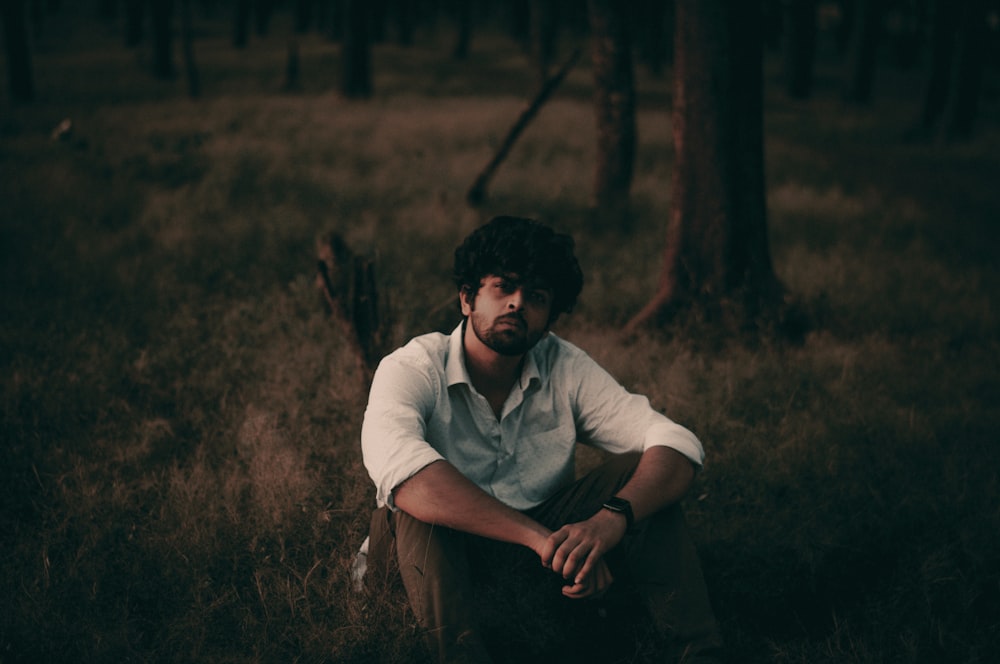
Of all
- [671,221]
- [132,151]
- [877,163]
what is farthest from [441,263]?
[877,163]

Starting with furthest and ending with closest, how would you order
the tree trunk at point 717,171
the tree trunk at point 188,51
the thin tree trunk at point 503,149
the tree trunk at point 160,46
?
the tree trunk at point 160,46 → the tree trunk at point 188,51 → the thin tree trunk at point 503,149 → the tree trunk at point 717,171

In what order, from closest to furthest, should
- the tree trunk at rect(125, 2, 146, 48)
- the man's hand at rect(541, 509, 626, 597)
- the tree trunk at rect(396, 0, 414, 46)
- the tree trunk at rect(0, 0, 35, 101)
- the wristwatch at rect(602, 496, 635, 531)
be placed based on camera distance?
→ 1. the man's hand at rect(541, 509, 626, 597)
2. the wristwatch at rect(602, 496, 635, 531)
3. the tree trunk at rect(0, 0, 35, 101)
4. the tree trunk at rect(125, 2, 146, 48)
5. the tree trunk at rect(396, 0, 414, 46)

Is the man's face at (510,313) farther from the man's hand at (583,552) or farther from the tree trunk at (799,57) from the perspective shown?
the tree trunk at (799,57)

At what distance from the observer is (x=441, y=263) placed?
7.55 m

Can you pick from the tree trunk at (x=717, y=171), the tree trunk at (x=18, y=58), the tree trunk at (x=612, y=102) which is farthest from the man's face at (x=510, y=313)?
the tree trunk at (x=18, y=58)

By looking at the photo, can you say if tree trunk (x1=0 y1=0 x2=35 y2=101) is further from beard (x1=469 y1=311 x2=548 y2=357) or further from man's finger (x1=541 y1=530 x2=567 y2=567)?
man's finger (x1=541 y1=530 x2=567 y2=567)

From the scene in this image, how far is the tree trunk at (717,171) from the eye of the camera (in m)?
5.73

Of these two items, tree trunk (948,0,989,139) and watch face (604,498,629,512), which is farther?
tree trunk (948,0,989,139)

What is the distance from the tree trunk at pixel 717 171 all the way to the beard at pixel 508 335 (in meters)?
3.21

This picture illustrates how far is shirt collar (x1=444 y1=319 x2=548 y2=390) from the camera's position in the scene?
291cm

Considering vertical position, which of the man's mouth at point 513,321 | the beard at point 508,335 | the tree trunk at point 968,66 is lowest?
the beard at point 508,335

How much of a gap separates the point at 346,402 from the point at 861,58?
2320 cm

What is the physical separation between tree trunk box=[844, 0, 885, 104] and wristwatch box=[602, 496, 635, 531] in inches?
917

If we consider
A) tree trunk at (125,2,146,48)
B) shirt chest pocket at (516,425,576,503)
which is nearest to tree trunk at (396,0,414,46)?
tree trunk at (125,2,146,48)
